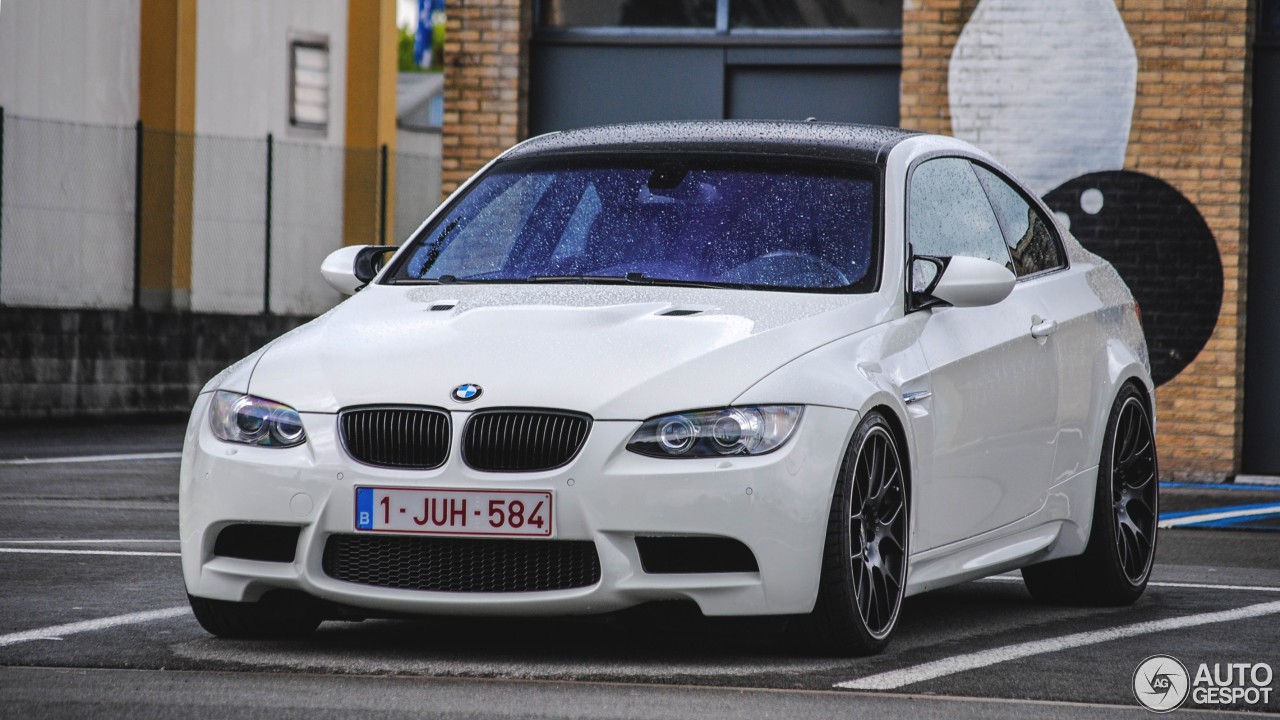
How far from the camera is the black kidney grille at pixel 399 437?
18.8 ft

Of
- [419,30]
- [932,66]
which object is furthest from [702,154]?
[419,30]

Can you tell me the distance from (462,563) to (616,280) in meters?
1.23

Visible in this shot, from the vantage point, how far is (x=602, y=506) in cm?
561

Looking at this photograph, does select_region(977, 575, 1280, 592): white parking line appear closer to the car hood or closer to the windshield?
the windshield

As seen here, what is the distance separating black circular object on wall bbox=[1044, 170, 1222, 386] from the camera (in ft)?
46.9

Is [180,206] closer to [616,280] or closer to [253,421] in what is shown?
[616,280]

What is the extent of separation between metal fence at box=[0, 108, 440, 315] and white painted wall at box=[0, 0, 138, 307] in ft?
0.06

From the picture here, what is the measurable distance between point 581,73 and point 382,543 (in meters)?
10.3

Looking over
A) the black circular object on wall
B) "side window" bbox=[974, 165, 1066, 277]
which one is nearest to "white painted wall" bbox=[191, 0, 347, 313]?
the black circular object on wall

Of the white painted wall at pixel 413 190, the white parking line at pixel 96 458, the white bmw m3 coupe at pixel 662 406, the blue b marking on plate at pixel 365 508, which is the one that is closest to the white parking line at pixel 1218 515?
the white bmw m3 coupe at pixel 662 406

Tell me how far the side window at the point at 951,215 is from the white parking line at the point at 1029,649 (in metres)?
1.30

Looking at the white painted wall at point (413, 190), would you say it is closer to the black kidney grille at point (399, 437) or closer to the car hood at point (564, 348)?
the car hood at point (564, 348)

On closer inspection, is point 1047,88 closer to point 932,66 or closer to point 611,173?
point 932,66

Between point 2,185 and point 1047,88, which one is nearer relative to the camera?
point 1047,88
